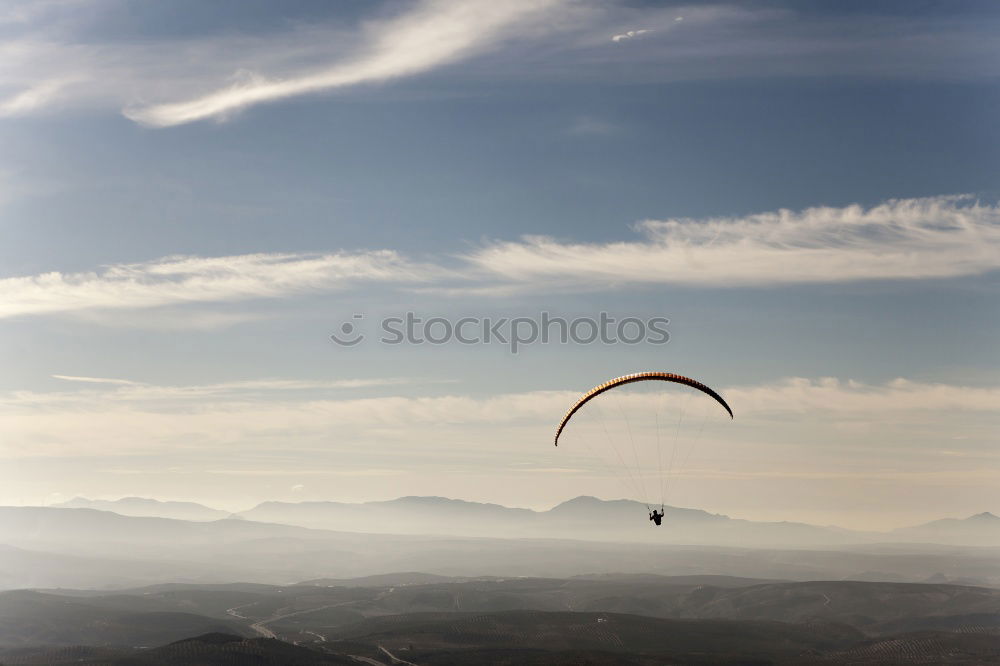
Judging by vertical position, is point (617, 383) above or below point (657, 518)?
above

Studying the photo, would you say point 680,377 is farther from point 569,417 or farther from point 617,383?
Answer: point 569,417

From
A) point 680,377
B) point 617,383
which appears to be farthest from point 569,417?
point 680,377

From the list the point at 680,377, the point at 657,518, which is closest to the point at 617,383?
the point at 680,377

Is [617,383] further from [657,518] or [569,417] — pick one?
[657,518]

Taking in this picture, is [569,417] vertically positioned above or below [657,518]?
above

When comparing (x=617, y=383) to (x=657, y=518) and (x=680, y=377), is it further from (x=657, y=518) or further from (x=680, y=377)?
(x=657, y=518)

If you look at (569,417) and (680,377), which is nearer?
(680,377)

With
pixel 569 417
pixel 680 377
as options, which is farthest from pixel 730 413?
pixel 569 417
